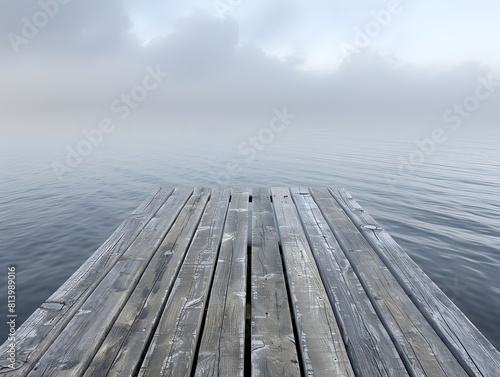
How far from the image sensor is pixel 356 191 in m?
12.6

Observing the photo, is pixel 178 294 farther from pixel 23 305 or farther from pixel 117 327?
pixel 23 305

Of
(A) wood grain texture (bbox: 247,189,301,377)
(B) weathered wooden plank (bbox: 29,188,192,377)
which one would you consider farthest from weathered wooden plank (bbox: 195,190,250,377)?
(B) weathered wooden plank (bbox: 29,188,192,377)

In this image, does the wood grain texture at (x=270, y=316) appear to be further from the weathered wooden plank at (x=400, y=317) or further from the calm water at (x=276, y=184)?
the calm water at (x=276, y=184)

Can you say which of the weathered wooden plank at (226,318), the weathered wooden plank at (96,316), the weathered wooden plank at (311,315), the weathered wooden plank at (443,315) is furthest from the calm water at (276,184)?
the weathered wooden plank at (226,318)

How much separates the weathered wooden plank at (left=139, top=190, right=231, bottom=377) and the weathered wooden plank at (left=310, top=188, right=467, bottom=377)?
1698mm

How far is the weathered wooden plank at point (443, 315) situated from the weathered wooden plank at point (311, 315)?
3.01ft

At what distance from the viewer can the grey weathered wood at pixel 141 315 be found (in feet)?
7.08

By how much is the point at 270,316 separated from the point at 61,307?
2.03 m

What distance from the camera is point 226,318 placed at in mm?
2670

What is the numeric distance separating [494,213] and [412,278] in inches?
340

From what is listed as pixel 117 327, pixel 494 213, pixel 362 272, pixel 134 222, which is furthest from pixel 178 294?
pixel 494 213

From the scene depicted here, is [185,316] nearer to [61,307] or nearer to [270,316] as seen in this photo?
[270,316]

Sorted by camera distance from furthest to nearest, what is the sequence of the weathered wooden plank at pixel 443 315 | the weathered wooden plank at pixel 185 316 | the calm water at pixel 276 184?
1. the calm water at pixel 276 184
2. the weathered wooden plank at pixel 443 315
3. the weathered wooden plank at pixel 185 316

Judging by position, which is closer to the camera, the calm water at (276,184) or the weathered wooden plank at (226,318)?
the weathered wooden plank at (226,318)
